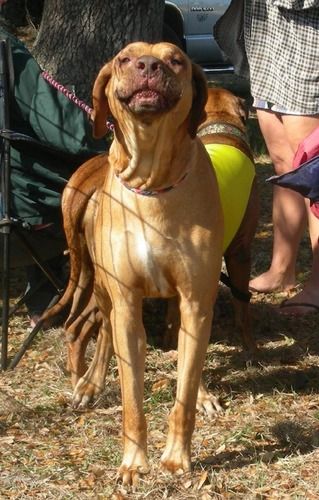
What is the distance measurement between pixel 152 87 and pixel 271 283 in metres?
2.80

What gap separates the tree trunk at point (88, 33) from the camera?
618 cm

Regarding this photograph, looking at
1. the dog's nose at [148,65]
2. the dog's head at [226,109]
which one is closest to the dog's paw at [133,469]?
the dog's nose at [148,65]

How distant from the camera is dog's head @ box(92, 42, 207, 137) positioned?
303 centimetres

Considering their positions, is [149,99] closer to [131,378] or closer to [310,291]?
[131,378]

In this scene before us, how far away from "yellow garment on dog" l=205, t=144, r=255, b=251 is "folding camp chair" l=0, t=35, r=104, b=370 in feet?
2.03

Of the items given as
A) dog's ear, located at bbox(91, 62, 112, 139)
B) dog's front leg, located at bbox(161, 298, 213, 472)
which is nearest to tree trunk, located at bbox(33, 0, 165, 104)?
dog's ear, located at bbox(91, 62, 112, 139)

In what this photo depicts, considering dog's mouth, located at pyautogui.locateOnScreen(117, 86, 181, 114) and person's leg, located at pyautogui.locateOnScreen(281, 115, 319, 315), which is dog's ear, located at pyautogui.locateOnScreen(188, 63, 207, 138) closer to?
dog's mouth, located at pyautogui.locateOnScreen(117, 86, 181, 114)

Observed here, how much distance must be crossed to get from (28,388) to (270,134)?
193 centimetres

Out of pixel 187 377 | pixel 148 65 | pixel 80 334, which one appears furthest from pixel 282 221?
pixel 148 65

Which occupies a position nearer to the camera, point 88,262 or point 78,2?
point 88,262

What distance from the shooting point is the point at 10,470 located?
357 centimetres

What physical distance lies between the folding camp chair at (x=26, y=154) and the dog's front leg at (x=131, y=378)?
1.08 metres

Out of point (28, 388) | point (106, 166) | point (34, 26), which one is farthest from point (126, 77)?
point (34, 26)

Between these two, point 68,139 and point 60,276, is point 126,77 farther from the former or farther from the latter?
point 60,276
